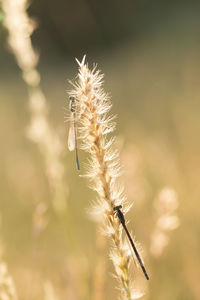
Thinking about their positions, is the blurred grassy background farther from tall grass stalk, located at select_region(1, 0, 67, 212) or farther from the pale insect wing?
the pale insect wing

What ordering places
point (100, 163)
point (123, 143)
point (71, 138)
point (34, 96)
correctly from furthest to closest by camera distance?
point (123, 143)
point (34, 96)
point (71, 138)
point (100, 163)

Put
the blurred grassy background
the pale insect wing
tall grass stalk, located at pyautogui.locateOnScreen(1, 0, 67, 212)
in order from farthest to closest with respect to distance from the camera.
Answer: the blurred grassy background, tall grass stalk, located at pyautogui.locateOnScreen(1, 0, 67, 212), the pale insect wing

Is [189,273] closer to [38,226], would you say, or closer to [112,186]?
[38,226]

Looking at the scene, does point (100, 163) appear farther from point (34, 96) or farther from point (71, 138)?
point (34, 96)

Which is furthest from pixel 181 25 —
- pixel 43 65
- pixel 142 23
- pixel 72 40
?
pixel 43 65

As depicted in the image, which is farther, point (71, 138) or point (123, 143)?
point (123, 143)

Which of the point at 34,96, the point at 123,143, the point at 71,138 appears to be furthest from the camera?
the point at 123,143

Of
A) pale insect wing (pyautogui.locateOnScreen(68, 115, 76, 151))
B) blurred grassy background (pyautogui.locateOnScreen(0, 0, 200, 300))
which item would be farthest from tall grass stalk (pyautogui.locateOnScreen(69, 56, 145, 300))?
blurred grassy background (pyautogui.locateOnScreen(0, 0, 200, 300))

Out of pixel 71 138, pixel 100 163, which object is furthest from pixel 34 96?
pixel 100 163
